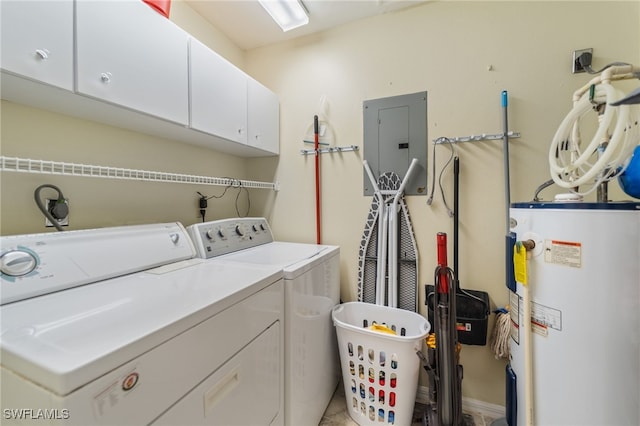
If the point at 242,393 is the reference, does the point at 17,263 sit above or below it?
above

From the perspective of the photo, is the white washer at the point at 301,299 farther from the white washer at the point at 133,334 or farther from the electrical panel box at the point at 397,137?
the electrical panel box at the point at 397,137

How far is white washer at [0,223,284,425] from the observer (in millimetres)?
501

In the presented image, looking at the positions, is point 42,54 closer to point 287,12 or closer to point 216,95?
point 216,95

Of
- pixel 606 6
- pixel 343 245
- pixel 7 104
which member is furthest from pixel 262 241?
pixel 606 6

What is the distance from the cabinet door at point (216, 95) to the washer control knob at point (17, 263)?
87 centimetres

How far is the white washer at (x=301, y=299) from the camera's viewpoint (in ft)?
3.89

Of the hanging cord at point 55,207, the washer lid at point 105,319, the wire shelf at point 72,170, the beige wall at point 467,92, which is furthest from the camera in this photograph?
the beige wall at point 467,92

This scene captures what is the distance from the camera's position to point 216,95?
153 cm

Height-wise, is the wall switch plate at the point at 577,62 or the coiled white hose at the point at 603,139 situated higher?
the wall switch plate at the point at 577,62

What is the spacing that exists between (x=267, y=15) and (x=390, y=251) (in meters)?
1.95

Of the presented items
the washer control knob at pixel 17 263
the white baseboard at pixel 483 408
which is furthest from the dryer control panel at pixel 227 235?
the white baseboard at pixel 483 408

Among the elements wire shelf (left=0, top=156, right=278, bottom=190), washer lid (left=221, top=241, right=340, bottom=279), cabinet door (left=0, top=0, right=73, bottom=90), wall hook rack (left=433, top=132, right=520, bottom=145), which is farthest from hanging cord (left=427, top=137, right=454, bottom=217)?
cabinet door (left=0, top=0, right=73, bottom=90)

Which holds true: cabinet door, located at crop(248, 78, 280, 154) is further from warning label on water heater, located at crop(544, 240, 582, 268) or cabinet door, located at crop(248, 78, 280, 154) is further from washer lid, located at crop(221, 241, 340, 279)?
warning label on water heater, located at crop(544, 240, 582, 268)

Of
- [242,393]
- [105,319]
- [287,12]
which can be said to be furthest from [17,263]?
[287,12]
